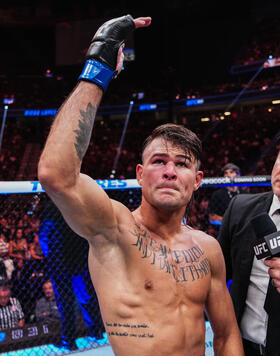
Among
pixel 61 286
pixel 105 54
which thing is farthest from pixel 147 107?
pixel 105 54

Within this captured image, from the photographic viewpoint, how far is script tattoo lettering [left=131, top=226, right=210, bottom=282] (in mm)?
1117

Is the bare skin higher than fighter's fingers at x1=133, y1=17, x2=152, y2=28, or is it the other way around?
fighter's fingers at x1=133, y1=17, x2=152, y2=28

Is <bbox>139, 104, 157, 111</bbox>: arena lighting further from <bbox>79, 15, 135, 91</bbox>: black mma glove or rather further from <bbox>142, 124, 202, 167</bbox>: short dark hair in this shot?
<bbox>79, 15, 135, 91</bbox>: black mma glove

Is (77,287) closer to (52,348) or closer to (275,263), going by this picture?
(52,348)

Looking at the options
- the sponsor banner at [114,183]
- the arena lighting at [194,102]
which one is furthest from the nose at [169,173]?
the arena lighting at [194,102]

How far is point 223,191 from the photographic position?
361cm

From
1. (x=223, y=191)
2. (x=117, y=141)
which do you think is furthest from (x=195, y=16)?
(x=223, y=191)

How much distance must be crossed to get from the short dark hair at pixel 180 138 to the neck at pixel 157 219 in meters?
0.21

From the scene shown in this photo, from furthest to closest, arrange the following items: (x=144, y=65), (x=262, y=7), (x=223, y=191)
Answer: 1. (x=144, y=65)
2. (x=262, y=7)
3. (x=223, y=191)

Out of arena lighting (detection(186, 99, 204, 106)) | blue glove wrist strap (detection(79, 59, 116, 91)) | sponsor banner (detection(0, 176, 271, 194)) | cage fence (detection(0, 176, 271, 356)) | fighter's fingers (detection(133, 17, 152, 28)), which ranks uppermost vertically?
arena lighting (detection(186, 99, 204, 106))

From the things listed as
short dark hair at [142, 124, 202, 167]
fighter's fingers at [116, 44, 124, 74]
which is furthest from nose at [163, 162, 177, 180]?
fighter's fingers at [116, 44, 124, 74]

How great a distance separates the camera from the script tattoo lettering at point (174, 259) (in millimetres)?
1117

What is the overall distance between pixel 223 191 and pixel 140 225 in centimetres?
257

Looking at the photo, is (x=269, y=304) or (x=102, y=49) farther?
(x=269, y=304)
